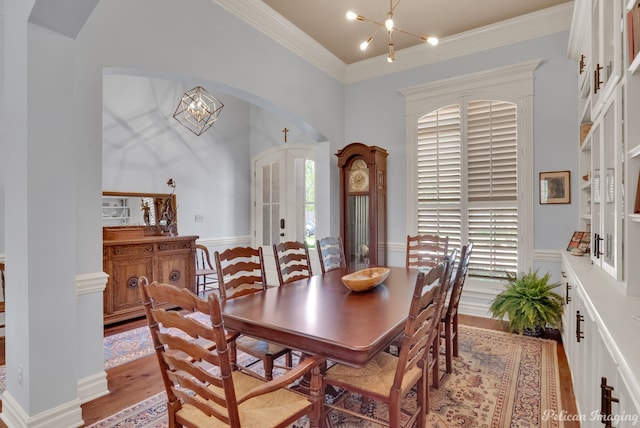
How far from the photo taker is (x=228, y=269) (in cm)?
243

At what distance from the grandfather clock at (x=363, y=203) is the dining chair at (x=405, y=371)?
2.55 m

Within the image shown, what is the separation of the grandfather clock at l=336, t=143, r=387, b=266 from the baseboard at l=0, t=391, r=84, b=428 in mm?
3192

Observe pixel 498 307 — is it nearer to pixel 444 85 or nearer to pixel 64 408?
pixel 444 85

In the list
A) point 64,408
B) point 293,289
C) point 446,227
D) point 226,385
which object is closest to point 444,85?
point 446,227

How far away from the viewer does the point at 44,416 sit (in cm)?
200

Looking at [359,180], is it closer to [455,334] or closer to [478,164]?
[478,164]

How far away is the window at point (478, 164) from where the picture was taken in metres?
3.88

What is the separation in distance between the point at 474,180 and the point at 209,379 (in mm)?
3771

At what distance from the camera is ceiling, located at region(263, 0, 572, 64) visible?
3.50 meters

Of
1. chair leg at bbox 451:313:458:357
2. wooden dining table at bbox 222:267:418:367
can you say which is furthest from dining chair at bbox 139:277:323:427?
chair leg at bbox 451:313:458:357

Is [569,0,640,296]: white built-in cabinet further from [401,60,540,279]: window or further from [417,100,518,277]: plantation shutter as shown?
[417,100,518,277]: plantation shutter

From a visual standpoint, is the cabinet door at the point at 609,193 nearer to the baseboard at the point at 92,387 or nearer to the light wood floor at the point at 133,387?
the light wood floor at the point at 133,387

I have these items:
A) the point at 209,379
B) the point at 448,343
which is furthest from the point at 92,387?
the point at 448,343

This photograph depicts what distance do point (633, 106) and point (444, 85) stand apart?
2.91 metres
